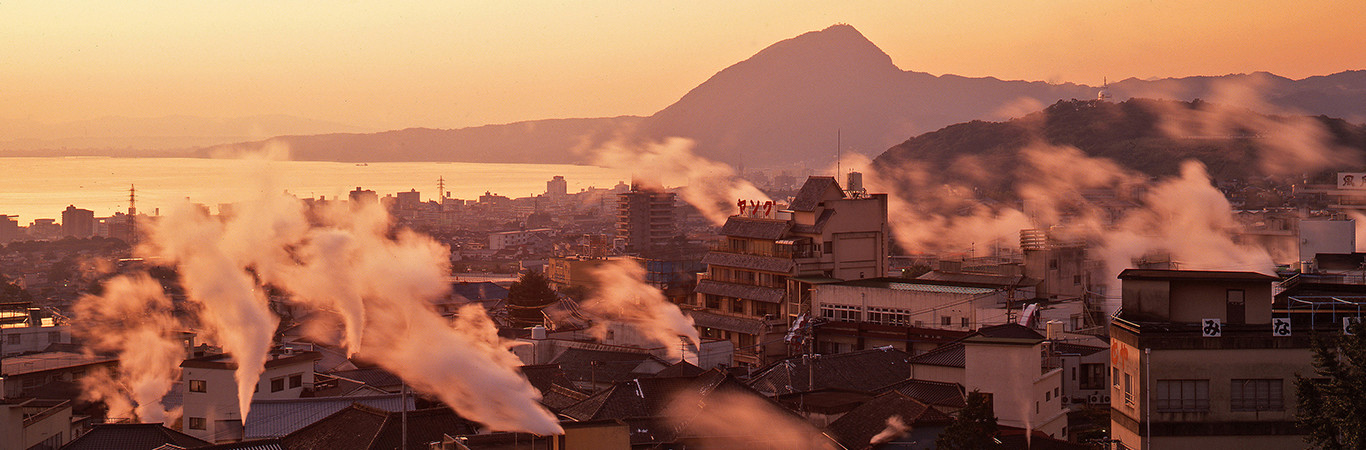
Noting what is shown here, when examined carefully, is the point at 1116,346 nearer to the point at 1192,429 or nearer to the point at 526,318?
the point at 1192,429

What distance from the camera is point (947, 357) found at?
1223 inches

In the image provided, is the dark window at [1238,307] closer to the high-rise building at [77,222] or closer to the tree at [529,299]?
the tree at [529,299]

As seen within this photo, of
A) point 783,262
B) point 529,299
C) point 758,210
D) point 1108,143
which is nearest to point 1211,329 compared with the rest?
point 783,262

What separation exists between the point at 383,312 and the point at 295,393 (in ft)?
14.7

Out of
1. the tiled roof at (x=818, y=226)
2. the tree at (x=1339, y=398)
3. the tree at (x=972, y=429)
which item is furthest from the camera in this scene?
the tiled roof at (x=818, y=226)

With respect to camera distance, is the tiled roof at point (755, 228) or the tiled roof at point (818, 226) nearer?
the tiled roof at point (818, 226)

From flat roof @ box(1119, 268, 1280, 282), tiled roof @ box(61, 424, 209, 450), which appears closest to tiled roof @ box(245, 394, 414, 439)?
tiled roof @ box(61, 424, 209, 450)

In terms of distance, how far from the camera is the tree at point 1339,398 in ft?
52.6

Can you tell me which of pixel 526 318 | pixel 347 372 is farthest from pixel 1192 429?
pixel 526 318

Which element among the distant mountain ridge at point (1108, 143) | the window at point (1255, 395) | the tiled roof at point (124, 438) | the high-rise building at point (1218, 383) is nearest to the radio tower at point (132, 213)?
the distant mountain ridge at point (1108, 143)

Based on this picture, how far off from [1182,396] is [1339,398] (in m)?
3.89

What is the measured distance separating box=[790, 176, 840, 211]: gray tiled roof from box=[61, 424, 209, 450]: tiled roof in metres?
29.0

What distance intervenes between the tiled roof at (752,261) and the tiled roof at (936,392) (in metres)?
19.3

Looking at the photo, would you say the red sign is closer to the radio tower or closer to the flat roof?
the flat roof
